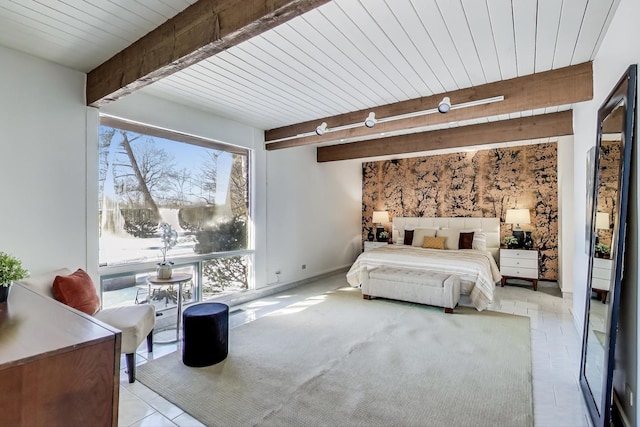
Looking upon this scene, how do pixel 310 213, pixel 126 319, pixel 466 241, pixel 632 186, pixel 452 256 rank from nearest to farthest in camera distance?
pixel 632 186 → pixel 126 319 → pixel 452 256 → pixel 466 241 → pixel 310 213

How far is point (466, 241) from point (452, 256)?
1191mm

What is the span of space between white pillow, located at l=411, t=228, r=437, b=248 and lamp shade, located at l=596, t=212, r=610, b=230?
13.0 feet

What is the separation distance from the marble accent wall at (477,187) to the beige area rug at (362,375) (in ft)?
9.45

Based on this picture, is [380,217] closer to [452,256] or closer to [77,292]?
[452,256]

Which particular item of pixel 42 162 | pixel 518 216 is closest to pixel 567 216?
pixel 518 216

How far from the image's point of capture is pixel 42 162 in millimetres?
2844

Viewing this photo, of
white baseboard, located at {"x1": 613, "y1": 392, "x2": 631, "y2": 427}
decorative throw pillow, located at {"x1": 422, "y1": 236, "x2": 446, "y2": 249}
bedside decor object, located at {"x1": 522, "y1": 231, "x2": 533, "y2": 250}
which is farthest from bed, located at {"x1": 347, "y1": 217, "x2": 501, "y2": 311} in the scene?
white baseboard, located at {"x1": 613, "y1": 392, "x2": 631, "y2": 427}

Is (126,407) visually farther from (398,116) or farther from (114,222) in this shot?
(398,116)

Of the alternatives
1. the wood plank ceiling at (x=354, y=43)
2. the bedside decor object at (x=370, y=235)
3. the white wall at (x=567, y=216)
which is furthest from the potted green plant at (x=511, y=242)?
the wood plank ceiling at (x=354, y=43)

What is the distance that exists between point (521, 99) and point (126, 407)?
169 inches

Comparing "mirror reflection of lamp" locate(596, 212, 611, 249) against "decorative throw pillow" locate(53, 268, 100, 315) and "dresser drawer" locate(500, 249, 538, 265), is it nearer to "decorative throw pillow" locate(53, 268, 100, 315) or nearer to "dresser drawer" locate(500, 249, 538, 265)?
"dresser drawer" locate(500, 249, 538, 265)

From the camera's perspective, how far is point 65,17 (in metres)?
2.19

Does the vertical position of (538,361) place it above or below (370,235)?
below

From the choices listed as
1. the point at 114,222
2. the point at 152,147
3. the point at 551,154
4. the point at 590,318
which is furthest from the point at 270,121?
the point at 551,154
